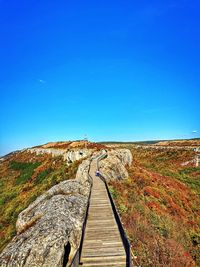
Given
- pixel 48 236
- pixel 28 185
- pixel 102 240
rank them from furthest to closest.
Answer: pixel 28 185
pixel 102 240
pixel 48 236

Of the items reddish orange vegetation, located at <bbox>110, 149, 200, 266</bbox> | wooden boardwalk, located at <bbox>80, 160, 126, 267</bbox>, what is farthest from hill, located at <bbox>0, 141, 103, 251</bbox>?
wooden boardwalk, located at <bbox>80, 160, 126, 267</bbox>

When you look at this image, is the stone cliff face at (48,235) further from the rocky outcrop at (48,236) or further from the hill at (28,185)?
the hill at (28,185)

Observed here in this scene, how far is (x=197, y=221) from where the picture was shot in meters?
30.4

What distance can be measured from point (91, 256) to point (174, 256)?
539 cm

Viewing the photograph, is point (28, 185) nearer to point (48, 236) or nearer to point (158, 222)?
point (158, 222)

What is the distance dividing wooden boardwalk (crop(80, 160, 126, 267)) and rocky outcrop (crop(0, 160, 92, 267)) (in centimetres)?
62

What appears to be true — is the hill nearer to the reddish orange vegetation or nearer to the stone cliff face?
the stone cliff face

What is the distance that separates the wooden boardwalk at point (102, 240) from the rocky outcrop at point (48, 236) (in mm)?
622

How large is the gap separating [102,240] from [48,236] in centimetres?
291

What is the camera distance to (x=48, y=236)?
1191 centimetres

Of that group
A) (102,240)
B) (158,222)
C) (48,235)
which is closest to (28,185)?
(158,222)

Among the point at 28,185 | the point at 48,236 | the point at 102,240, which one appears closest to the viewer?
the point at 48,236

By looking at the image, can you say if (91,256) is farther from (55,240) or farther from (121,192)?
(121,192)

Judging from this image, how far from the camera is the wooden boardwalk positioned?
37.8 ft
